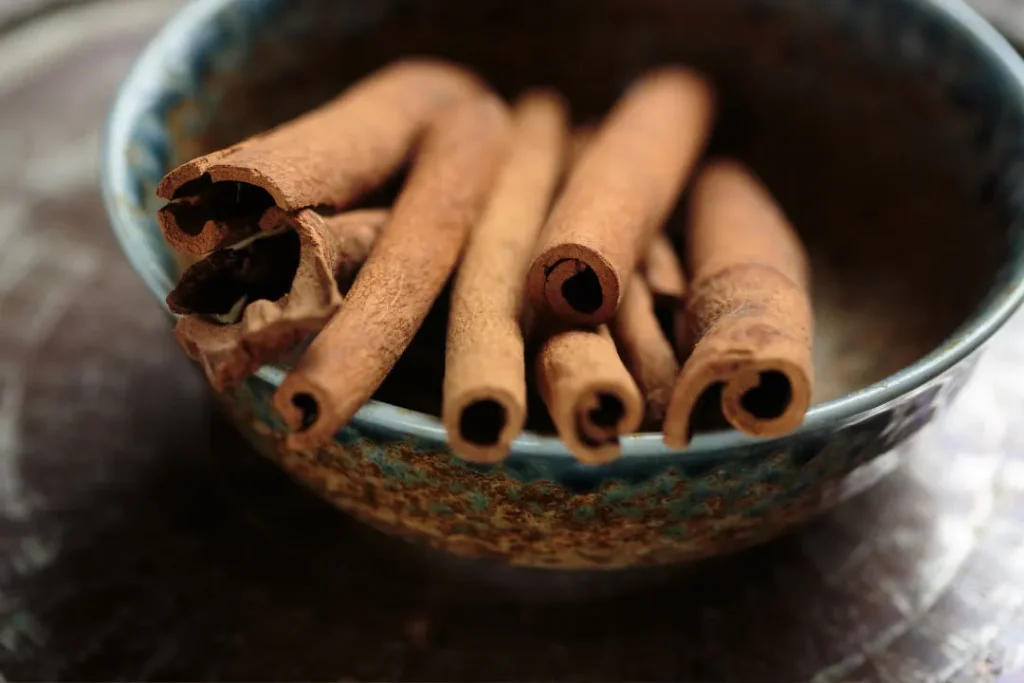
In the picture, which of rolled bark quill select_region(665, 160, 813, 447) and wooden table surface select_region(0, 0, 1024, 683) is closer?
rolled bark quill select_region(665, 160, 813, 447)

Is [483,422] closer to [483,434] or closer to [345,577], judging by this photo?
[483,434]

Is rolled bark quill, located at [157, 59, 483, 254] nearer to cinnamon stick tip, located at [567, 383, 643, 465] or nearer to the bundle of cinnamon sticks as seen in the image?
the bundle of cinnamon sticks

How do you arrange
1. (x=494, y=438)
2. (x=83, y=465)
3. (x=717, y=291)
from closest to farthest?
(x=494, y=438), (x=717, y=291), (x=83, y=465)

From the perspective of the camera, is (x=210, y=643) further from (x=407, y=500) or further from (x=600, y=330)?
(x=600, y=330)

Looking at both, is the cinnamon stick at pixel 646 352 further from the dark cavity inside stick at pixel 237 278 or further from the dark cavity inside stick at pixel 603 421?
the dark cavity inside stick at pixel 237 278

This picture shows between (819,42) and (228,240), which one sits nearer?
(228,240)

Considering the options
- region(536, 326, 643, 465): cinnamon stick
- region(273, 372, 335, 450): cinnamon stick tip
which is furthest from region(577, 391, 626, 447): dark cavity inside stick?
region(273, 372, 335, 450): cinnamon stick tip

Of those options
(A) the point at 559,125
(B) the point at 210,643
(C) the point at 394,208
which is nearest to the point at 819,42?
(A) the point at 559,125

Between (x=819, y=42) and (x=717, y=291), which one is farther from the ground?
(x=819, y=42)
